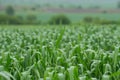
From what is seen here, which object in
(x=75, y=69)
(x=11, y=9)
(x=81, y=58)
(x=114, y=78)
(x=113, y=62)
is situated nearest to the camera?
(x=75, y=69)

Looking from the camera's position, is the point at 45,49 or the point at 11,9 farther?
the point at 11,9


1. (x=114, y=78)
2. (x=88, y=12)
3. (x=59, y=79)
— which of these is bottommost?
(x=88, y=12)

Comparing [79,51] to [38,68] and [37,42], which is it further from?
[37,42]

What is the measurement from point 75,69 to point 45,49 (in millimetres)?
2309

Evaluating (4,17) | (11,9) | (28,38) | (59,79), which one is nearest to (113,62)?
(59,79)

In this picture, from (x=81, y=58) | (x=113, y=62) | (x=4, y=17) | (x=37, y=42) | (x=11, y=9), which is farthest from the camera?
(x=11, y=9)

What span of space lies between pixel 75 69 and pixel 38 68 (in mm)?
1205

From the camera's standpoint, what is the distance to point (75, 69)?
432 cm

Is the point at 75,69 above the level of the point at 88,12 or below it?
above

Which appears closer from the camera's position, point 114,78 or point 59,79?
point 59,79

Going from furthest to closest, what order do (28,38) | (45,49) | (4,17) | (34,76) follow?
(4,17) → (28,38) → (45,49) → (34,76)

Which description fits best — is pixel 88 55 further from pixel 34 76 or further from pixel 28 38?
pixel 28 38

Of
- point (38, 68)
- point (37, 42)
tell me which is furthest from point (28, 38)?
point (38, 68)

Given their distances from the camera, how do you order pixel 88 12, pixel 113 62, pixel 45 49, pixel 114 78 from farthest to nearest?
pixel 88 12
pixel 45 49
pixel 113 62
pixel 114 78
